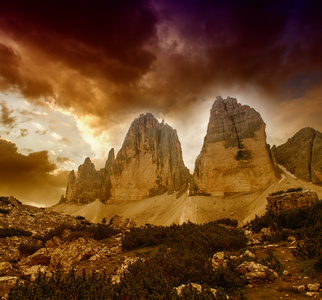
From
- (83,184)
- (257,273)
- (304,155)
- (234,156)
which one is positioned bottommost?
(257,273)

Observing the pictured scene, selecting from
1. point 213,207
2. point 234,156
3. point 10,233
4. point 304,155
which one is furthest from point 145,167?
point 10,233

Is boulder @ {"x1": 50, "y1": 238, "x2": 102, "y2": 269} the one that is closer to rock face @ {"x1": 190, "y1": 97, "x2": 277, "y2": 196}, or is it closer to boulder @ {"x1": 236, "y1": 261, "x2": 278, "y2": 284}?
boulder @ {"x1": 236, "y1": 261, "x2": 278, "y2": 284}

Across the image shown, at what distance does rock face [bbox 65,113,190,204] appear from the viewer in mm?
78438

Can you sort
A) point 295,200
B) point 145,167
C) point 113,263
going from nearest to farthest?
point 113,263, point 295,200, point 145,167

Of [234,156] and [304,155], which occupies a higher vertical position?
[234,156]

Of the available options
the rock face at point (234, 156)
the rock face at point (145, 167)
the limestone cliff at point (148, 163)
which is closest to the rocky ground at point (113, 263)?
the rock face at point (234, 156)

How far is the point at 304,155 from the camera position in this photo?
49344 millimetres

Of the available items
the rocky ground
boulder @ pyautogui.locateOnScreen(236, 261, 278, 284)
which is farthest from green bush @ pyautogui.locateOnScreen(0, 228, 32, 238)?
boulder @ pyautogui.locateOnScreen(236, 261, 278, 284)

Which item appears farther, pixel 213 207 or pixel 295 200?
pixel 213 207

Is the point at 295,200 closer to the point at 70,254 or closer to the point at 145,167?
the point at 70,254

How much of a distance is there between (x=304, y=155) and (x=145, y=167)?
183 feet

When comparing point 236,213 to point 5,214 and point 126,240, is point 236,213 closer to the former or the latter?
point 126,240

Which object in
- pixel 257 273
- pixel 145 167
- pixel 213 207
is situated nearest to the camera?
pixel 257 273

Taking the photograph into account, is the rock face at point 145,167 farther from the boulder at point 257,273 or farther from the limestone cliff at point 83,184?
the boulder at point 257,273
